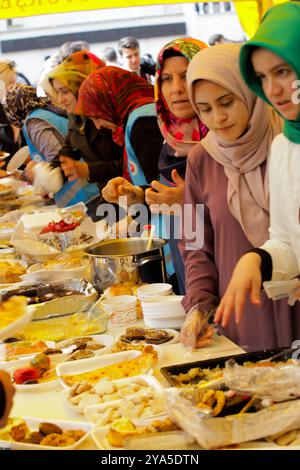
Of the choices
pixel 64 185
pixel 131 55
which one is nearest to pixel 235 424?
pixel 64 185

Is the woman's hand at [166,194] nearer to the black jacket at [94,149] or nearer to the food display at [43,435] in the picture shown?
the food display at [43,435]

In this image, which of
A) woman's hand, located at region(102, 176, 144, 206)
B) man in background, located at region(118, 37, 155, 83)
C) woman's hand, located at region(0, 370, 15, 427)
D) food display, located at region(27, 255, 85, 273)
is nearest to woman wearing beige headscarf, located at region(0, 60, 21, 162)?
man in background, located at region(118, 37, 155, 83)

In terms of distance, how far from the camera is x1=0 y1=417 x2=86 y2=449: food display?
1183 mm

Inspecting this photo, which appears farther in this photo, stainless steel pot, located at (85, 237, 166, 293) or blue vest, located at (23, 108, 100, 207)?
blue vest, located at (23, 108, 100, 207)

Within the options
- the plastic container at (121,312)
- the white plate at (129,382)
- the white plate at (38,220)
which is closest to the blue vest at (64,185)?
the white plate at (38,220)

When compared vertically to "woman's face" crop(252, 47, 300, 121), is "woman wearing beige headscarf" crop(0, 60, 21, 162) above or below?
above

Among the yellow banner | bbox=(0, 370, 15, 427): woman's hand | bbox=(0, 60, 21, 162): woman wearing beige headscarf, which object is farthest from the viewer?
bbox=(0, 60, 21, 162): woman wearing beige headscarf

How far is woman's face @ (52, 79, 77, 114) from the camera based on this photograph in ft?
10.7

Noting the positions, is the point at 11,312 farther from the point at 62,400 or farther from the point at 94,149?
the point at 94,149

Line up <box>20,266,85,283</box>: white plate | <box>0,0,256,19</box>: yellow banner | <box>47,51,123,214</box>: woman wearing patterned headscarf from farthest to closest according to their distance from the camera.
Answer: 1. <box>47,51,123,214</box>: woman wearing patterned headscarf
2. <box>0,0,256,19</box>: yellow banner
3. <box>20,266,85,283</box>: white plate

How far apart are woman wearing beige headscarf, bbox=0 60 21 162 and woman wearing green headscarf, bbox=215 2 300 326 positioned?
2.52 m

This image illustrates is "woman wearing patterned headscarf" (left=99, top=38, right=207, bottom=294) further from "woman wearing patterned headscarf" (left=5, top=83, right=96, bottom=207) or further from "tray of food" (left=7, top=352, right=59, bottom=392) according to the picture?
"woman wearing patterned headscarf" (left=5, top=83, right=96, bottom=207)

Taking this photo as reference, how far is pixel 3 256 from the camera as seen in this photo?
2.69 meters

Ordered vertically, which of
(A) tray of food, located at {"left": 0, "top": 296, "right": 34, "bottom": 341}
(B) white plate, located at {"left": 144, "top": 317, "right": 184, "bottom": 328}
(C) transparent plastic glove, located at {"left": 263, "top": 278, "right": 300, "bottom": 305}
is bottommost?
(B) white plate, located at {"left": 144, "top": 317, "right": 184, "bottom": 328}
